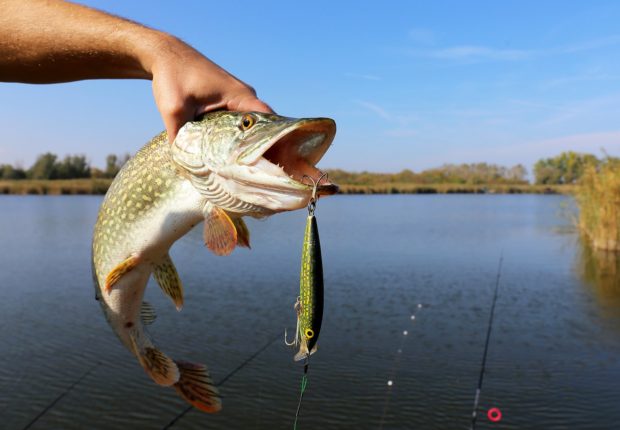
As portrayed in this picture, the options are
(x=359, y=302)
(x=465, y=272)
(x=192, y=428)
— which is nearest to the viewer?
(x=192, y=428)

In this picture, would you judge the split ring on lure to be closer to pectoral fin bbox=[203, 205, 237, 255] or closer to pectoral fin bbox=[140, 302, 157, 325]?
pectoral fin bbox=[203, 205, 237, 255]

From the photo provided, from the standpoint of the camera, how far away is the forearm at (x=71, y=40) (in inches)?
66.0

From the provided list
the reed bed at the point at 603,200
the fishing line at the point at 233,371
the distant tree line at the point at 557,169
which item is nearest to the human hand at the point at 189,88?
the fishing line at the point at 233,371

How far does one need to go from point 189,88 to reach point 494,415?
6427 mm

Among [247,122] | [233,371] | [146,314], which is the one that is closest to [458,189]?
[233,371]

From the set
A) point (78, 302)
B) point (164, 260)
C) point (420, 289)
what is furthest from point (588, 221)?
point (164, 260)

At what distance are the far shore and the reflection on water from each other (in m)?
26.6

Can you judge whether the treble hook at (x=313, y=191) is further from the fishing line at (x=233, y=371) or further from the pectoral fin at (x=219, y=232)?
the fishing line at (x=233, y=371)

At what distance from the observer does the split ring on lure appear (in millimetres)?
1496

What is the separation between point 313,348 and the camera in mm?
1579

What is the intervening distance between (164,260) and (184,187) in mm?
367

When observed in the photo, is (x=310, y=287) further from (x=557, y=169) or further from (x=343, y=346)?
(x=557, y=169)

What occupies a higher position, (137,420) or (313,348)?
(313,348)

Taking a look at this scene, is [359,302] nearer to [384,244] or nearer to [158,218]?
[384,244]
